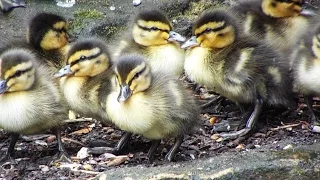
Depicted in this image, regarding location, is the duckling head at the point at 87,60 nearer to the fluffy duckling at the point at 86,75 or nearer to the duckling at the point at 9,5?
the fluffy duckling at the point at 86,75

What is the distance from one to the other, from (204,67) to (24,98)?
975 millimetres

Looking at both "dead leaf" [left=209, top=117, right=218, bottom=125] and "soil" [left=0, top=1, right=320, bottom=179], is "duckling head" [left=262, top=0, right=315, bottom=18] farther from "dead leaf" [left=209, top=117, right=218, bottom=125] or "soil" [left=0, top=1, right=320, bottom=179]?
"dead leaf" [left=209, top=117, right=218, bottom=125]

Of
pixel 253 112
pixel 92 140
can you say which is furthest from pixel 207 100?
pixel 92 140

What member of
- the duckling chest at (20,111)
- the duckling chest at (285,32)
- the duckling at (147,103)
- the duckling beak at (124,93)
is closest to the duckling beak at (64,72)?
the duckling chest at (20,111)

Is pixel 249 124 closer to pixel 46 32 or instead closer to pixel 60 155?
pixel 60 155

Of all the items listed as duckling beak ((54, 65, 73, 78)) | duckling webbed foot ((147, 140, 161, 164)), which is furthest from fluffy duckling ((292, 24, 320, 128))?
duckling beak ((54, 65, 73, 78))

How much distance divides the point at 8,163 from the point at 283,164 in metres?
1.39

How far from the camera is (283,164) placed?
3.12 m

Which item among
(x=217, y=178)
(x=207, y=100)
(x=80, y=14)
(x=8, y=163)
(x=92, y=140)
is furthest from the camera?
(x=80, y=14)

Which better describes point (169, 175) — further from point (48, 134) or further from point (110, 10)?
point (110, 10)

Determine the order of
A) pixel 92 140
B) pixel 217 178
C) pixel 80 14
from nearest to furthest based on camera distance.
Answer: pixel 217 178, pixel 92 140, pixel 80 14

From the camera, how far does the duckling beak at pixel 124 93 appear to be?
130 inches

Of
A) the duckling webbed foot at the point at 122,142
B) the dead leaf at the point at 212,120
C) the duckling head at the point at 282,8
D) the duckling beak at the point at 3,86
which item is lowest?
the dead leaf at the point at 212,120

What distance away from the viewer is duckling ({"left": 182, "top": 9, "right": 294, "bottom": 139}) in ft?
12.3
